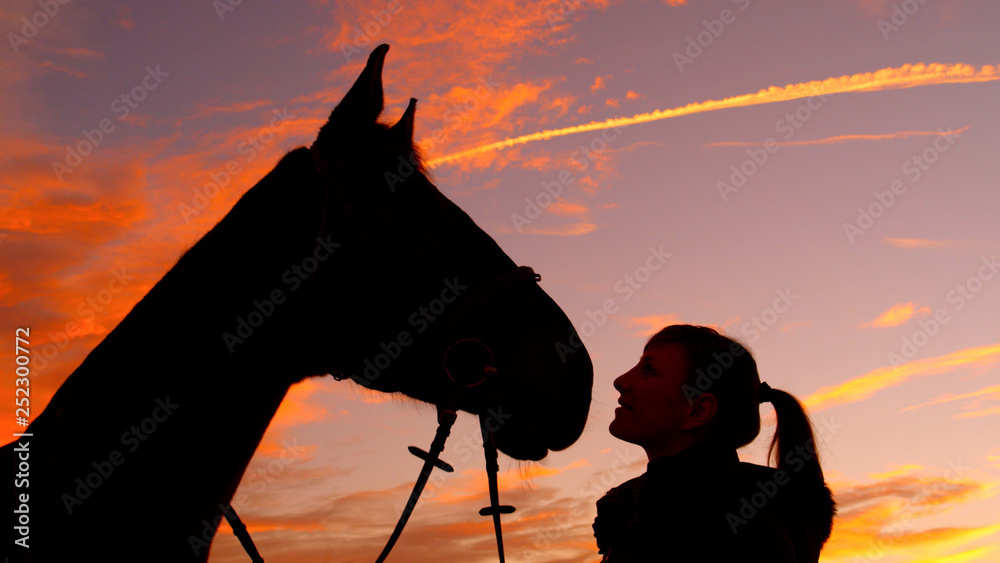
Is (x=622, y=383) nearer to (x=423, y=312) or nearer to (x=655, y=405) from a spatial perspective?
(x=655, y=405)

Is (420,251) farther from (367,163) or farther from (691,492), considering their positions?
(691,492)

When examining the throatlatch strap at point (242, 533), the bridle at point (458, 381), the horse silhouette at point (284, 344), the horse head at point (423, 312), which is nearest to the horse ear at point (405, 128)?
the horse silhouette at point (284, 344)

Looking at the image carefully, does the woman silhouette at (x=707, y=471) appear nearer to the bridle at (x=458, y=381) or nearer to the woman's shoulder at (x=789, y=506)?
the woman's shoulder at (x=789, y=506)

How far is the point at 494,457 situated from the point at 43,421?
1527 millimetres

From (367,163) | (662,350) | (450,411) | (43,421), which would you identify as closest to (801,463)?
(662,350)

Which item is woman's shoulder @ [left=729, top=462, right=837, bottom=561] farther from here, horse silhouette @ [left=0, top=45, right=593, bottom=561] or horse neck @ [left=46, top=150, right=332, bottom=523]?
horse neck @ [left=46, top=150, right=332, bottom=523]

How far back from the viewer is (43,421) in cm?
225

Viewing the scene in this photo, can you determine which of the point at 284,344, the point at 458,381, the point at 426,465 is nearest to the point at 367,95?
the point at 284,344

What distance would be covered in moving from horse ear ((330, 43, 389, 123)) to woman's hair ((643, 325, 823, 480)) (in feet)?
5.50

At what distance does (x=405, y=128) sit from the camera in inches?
114

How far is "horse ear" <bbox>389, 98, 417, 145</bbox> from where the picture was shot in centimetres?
285

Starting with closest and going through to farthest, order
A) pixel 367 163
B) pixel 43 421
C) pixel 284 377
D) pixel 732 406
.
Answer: pixel 43 421 < pixel 284 377 < pixel 367 163 < pixel 732 406

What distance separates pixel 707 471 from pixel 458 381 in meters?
1.00

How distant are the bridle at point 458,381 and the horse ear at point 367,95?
0.69ft
